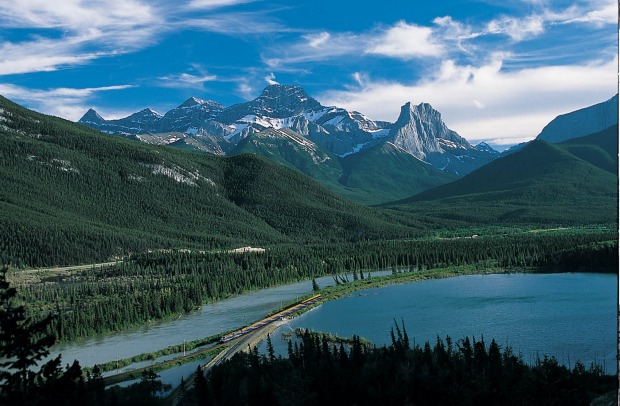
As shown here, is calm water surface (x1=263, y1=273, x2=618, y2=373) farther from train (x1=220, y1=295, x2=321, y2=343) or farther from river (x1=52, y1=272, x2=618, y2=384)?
train (x1=220, y1=295, x2=321, y2=343)

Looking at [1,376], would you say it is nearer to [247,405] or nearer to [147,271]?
[247,405]

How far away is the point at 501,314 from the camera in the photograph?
4439 inches

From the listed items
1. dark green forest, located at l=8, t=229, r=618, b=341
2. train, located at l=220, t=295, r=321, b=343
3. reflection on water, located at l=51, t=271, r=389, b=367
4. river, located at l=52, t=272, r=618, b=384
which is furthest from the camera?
dark green forest, located at l=8, t=229, r=618, b=341

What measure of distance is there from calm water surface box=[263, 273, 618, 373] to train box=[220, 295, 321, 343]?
3535 millimetres

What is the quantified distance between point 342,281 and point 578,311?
72.2 meters

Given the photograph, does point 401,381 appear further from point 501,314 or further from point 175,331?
point 175,331

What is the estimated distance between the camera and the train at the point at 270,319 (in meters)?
103

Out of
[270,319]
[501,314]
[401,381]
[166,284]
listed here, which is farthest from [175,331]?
[401,381]

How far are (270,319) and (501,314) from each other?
43.6m

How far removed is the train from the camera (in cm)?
10271

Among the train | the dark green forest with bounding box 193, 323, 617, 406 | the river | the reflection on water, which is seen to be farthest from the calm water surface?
the dark green forest with bounding box 193, 323, 617, 406

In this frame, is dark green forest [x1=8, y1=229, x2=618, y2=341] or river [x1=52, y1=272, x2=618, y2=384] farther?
dark green forest [x1=8, y1=229, x2=618, y2=341]

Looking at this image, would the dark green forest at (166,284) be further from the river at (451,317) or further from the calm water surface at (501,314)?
the calm water surface at (501,314)

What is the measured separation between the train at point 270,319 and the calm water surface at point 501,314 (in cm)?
354
